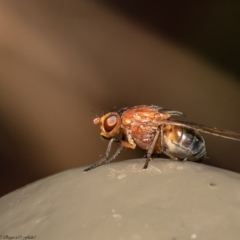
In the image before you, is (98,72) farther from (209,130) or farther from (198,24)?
(209,130)

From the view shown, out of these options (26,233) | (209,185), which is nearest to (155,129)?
(209,185)

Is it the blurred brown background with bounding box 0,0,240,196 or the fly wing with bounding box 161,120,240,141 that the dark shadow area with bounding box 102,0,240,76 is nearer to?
the blurred brown background with bounding box 0,0,240,196

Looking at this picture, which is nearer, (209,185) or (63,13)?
(209,185)

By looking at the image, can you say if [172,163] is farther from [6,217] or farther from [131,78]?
[131,78]

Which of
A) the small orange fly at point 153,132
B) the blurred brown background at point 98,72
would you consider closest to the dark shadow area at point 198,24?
the blurred brown background at point 98,72

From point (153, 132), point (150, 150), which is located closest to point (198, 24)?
point (153, 132)

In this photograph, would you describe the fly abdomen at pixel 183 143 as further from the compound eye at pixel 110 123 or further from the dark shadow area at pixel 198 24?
the dark shadow area at pixel 198 24

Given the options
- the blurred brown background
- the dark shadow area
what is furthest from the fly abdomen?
the dark shadow area
